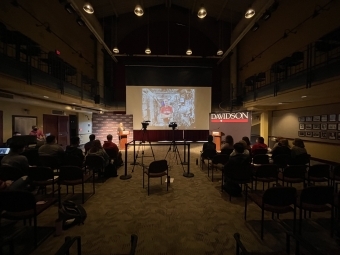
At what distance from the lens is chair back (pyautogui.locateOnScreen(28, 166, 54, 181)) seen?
331cm

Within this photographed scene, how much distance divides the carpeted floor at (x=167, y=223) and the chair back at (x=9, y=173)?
843 mm

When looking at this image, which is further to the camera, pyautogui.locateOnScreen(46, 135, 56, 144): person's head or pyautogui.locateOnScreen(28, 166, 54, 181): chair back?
pyautogui.locateOnScreen(46, 135, 56, 144): person's head

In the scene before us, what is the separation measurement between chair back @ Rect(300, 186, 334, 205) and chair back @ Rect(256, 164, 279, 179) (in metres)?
1.09

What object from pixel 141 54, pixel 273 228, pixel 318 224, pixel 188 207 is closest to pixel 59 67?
pixel 141 54

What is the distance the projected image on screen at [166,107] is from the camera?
38.5ft

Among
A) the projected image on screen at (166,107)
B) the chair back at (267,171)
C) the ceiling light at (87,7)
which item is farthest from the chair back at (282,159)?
the projected image on screen at (166,107)

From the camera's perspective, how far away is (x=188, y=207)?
3.48 meters

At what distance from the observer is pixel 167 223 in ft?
9.59

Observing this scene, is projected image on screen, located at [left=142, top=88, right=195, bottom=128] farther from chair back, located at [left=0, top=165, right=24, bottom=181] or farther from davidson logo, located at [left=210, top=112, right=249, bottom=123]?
chair back, located at [left=0, top=165, right=24, bottom=181]

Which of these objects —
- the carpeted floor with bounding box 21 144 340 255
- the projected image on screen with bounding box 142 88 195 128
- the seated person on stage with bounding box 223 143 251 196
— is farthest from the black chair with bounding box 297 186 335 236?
the projected image on screen with bounding box 142 88 195 128

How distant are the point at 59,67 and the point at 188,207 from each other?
24.9 feet

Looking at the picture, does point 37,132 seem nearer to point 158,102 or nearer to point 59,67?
point 59,67

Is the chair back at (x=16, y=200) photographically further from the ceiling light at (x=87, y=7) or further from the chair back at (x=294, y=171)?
the ceiling light at (x=87, y=7)

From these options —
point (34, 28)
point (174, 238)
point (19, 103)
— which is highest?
point (34, 28)
